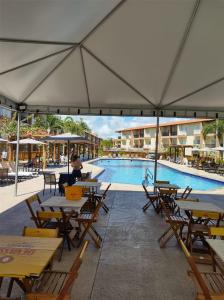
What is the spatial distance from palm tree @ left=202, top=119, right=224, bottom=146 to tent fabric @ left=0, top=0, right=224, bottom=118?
38.0 m

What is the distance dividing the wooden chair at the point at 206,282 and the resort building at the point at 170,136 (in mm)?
41361

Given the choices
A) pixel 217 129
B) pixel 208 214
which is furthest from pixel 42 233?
pixel 217 129

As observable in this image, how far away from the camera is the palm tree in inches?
1780

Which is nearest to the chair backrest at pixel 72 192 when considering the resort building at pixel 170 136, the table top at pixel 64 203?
the table top at pixel 64 203

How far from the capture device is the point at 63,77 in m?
7.32

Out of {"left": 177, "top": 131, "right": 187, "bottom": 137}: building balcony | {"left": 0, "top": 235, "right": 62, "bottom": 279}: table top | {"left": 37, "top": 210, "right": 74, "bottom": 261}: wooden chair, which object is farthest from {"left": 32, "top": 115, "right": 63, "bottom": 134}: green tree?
{"left": 0, "top": 235, "right": 62, "bottom": 279}: table top

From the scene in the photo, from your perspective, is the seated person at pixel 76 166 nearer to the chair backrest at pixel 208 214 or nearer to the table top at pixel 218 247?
the chair backrest at pixel 208 214

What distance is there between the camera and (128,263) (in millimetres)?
4227

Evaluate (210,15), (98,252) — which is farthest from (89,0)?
(98,252)

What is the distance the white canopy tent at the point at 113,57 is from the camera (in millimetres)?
4352

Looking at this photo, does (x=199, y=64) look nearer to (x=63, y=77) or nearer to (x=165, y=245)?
(x=63, y=77)

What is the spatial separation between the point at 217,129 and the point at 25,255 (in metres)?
47.2

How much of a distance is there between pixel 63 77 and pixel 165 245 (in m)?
4.75

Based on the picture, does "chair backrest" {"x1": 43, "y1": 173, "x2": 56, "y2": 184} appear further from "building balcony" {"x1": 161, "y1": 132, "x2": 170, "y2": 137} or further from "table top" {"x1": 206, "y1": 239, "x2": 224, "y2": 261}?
"building balcony" {"x1": 161, "y1": 132, "x2": 170, "y2": 137}
